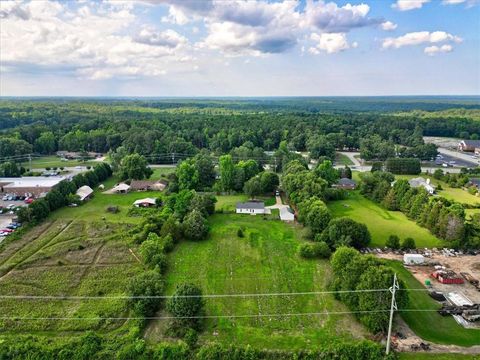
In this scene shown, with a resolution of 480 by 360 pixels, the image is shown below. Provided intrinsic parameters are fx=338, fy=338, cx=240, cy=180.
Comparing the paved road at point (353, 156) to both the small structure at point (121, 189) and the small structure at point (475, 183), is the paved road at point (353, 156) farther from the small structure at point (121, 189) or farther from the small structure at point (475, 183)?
the small structure at point (121, 189)

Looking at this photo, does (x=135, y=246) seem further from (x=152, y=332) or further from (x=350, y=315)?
(x=350, y=315)

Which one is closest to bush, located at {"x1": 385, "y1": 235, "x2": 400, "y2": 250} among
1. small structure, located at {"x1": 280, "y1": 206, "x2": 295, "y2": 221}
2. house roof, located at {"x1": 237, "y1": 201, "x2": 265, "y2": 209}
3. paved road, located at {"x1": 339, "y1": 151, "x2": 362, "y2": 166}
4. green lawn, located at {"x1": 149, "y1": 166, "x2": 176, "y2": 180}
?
small structure, located at {"x1": 280, "y1": 206, "x2": 295, "y2": 221}

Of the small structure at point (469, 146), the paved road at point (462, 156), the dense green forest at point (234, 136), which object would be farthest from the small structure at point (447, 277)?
the small structure at point (469, 146)

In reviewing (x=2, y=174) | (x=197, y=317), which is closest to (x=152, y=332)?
(x=197, y=317)

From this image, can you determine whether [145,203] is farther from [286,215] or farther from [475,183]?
[475,183]

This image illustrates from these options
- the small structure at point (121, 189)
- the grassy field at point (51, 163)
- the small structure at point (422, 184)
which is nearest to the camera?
the small structure at point (422, 184)

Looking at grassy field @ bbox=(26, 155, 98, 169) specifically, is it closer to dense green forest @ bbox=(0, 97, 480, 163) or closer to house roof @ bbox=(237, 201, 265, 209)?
dense green forest @ bbox=(0, 97, 480, 163)
